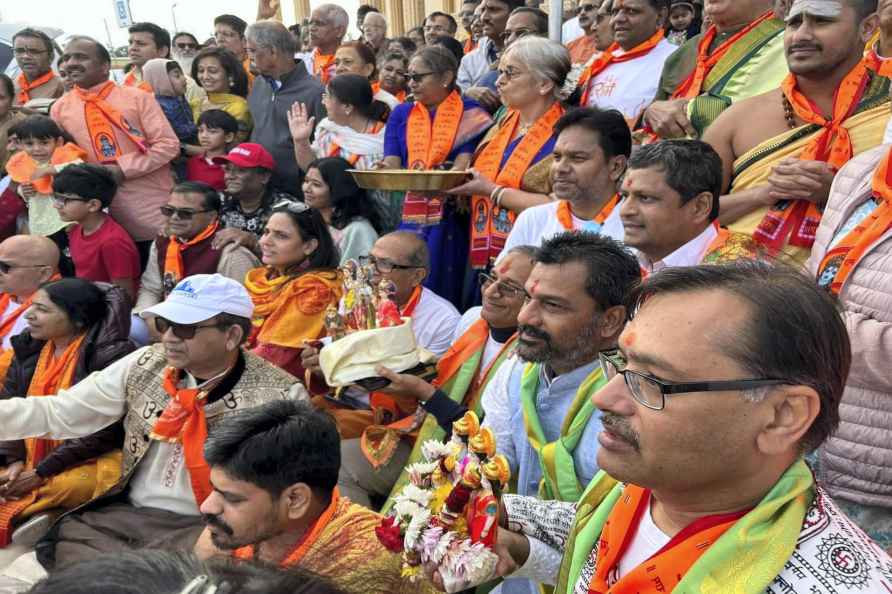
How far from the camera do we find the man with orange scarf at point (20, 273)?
451 centimetres

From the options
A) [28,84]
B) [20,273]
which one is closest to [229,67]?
[28,84]

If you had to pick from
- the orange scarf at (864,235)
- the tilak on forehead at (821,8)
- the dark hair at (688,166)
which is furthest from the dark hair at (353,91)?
the orange scarf at (864,235)

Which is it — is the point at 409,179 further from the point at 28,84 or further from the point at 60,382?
the point at 28,84

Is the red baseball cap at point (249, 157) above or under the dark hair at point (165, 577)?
under

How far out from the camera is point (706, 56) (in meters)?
4.00

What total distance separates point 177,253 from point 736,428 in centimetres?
432

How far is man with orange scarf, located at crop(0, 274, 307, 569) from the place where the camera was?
123 inches

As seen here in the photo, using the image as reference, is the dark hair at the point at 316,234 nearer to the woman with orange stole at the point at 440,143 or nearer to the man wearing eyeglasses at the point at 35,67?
the woman with orange stole at the point at 440,143

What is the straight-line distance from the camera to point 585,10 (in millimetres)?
5973

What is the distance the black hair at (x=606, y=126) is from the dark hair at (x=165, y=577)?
9.70ft

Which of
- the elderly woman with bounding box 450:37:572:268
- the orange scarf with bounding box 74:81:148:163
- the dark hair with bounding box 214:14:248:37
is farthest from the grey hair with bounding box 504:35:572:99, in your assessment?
the dark hair with bounding box 214:14:248:37

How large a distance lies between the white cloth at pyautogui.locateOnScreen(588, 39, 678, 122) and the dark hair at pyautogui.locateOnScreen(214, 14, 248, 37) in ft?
15.7

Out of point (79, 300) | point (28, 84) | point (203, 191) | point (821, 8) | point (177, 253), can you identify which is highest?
point (821, 8)

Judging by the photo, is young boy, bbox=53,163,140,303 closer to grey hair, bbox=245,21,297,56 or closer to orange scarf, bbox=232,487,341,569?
grey hair, bbox=245,21,297,56
